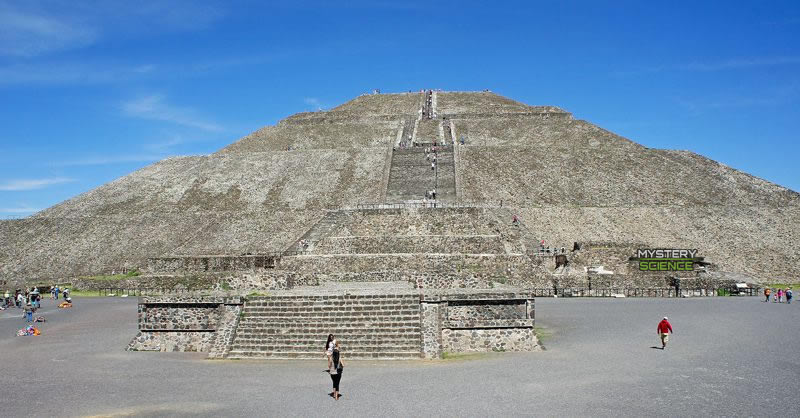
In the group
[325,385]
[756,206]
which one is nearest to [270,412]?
[325,385]

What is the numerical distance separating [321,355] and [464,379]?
12.3 feet

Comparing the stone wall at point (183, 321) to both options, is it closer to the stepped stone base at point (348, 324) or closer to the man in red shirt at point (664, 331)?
the stepped stone base at point (348, 324)

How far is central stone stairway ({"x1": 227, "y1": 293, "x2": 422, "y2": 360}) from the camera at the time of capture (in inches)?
569

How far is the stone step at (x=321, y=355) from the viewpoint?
14.1 m

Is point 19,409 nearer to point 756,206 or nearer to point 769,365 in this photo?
point 769,365

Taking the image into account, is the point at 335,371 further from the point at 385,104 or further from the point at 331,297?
the point at 385,104

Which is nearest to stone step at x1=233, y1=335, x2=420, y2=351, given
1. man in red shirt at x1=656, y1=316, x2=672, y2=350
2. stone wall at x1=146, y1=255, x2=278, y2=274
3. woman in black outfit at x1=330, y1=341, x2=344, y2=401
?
woman in black outfit at x1=330, y1=341, x2=344, y2=401

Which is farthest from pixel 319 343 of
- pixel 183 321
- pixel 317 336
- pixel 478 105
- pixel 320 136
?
pixel 478 105

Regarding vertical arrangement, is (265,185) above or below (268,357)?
above

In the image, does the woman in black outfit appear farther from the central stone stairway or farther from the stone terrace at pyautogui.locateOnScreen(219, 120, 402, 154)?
the stone terrace at pyautogui.locateOnScreen(219, 120, 402, 154)

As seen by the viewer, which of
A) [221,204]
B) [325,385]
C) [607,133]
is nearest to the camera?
[325,385]

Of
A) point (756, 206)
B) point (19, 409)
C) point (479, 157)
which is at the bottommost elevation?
point (19, 409)

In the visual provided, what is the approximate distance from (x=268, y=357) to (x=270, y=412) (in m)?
4.89

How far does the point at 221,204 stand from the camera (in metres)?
42.6
